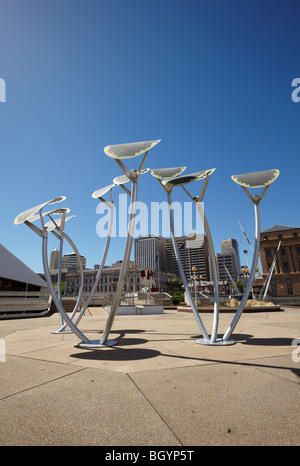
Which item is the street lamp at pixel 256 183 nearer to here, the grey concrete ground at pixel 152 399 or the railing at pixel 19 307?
the grey concrete ground at pixel 152 399

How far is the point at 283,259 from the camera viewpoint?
7094 centimetres

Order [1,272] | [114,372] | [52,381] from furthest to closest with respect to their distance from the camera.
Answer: [1,272]
[114,372]
[52,381]

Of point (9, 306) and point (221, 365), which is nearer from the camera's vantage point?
point (221, 365)

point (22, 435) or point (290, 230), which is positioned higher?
point (290, 230)

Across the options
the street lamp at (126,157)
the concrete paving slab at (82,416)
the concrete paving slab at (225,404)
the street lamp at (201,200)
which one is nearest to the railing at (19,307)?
the street lamp at (126,157)

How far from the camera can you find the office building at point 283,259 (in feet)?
224

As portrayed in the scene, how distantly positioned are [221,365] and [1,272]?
3317 cm

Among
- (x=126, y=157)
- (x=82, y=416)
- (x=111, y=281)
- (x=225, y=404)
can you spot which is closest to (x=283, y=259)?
(x=126, y=157)

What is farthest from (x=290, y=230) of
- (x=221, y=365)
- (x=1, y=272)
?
(x=221, y=365)

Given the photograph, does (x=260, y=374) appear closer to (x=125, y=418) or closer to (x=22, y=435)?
(x=125, y=418)

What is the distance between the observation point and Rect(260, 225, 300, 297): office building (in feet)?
224

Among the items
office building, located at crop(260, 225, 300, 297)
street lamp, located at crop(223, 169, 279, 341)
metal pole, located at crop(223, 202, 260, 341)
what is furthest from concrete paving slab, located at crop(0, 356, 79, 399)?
office building, located at crop(260, 225, 300, 297)

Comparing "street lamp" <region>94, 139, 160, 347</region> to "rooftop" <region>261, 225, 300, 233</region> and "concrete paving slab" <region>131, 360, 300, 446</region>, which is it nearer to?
"concrete paving slab" <region>131, 360, 300, 446</region>

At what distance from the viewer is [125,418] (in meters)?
2.98
